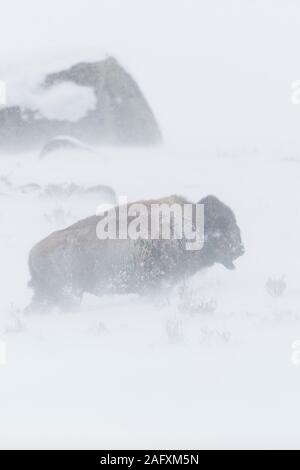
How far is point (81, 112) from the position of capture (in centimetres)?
1972

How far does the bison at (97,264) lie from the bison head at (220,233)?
0.35m

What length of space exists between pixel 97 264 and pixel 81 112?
12.5 meters

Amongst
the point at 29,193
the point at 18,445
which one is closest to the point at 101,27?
the point at 29,193

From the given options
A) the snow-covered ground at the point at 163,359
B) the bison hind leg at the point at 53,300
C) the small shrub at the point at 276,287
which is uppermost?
the small shrub at the point at 276,287

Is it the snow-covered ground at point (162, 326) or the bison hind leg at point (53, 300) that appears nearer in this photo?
the snow-covered ground at point (162, 326)

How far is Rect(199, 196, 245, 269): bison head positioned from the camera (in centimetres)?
851

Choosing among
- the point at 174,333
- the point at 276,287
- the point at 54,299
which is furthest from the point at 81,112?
the point at 174,333

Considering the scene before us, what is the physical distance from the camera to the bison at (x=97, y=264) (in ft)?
26.2

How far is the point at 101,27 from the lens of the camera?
5381 cm

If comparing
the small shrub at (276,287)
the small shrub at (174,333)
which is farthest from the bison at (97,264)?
the small shrub at (174,333)

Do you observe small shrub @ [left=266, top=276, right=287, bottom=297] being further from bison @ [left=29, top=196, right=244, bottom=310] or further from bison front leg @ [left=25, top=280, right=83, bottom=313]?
bison front leg @ [left=25, top=280, right=83, bottom=313]

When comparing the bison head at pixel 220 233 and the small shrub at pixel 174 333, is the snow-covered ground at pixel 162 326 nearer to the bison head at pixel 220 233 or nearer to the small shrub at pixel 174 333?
the small shrub at pixel 174 333

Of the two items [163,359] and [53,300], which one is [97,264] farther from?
[163,359]

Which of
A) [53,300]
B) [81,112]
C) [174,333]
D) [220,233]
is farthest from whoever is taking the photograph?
[81,112]
